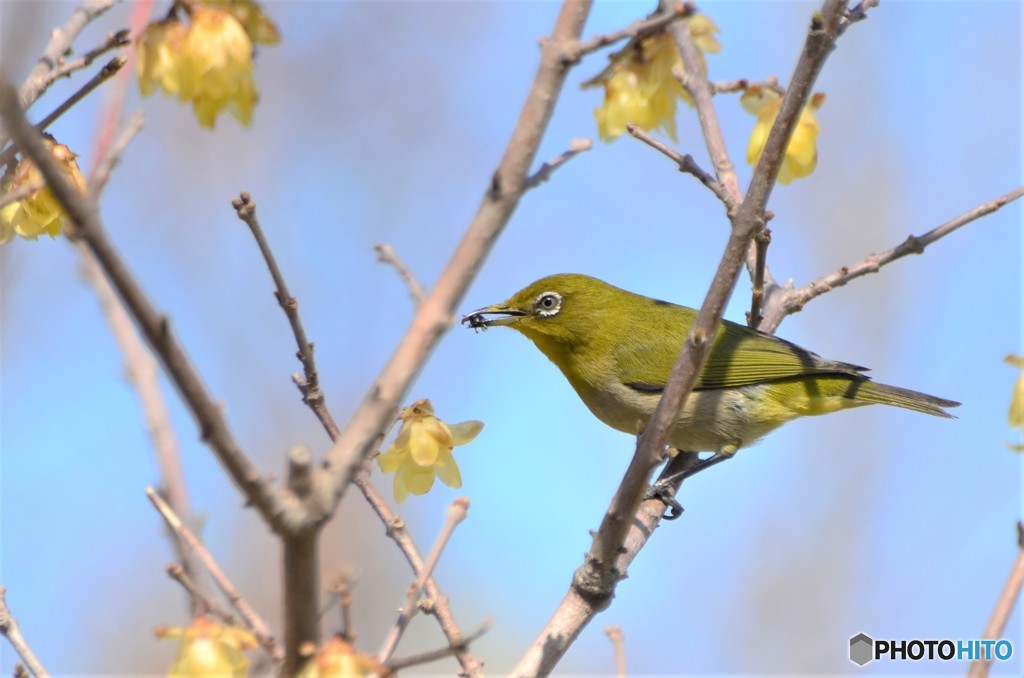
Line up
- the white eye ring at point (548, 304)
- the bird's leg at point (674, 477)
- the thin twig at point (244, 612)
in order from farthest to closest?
the white eye ring at point (548, 304), the bird's leg at point (674, 477), the thin twig at point (244, 612)

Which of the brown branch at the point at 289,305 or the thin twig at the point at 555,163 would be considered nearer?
the thin twig at the point at 555,163

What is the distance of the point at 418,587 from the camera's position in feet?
7.10

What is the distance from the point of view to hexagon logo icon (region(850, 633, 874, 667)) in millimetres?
5571

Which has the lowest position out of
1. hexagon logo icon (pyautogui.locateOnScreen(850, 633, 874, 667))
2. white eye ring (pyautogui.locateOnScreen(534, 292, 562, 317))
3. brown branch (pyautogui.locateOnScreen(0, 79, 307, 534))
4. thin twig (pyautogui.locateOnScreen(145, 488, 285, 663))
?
hexagon logo icon (pyautogui.locateOnScreen(850, 633, 874, 667))

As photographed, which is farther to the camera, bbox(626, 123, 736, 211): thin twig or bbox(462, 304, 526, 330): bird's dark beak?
bbox(462, 304, 526, 330): bird's dark beak

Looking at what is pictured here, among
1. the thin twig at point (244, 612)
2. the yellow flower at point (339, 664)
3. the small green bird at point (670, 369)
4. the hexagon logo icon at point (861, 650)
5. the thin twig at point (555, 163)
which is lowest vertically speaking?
the hexagon logo icon at point (861, 650)

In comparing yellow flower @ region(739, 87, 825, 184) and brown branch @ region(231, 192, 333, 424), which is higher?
yellow flower @ region(739, 87, 825, 184)

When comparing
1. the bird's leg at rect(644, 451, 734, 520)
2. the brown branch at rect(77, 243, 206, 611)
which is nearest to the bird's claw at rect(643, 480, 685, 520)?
the bird's leg at rect(644, 451, 734, 520)

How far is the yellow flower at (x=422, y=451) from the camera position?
3072 mm

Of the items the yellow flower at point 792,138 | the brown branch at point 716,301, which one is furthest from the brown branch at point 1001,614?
the yellow flower at point 792,138

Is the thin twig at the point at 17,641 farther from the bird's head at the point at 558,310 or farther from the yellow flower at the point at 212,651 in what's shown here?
the bird's head at the point at 558,310

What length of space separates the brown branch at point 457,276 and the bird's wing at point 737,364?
3.75 meters

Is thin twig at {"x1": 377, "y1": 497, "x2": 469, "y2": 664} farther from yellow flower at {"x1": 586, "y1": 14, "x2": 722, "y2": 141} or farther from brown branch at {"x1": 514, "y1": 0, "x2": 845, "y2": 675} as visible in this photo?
yellow flower at {"x1": 586, "y1": 14, "x2": 722, "y2": 141}

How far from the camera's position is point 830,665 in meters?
8.52
